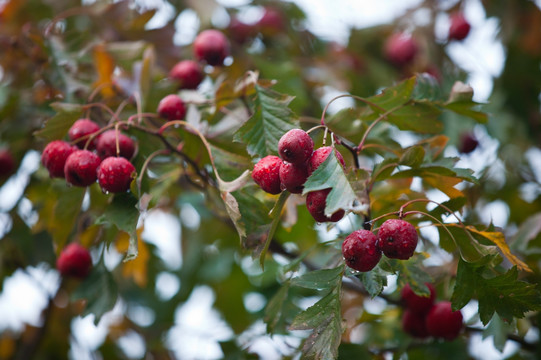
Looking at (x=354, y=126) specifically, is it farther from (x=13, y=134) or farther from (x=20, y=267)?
(x=20, y=267)

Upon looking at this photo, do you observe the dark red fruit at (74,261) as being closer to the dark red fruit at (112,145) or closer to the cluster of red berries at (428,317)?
the dark red fruit at (112,145)

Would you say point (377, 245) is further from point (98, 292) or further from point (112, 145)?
point (98, 292)

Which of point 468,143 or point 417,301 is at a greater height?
point 417,301

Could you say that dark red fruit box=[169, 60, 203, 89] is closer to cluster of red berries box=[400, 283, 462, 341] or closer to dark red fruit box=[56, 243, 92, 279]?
dark red fruit box=[56, 243, 92, 279]

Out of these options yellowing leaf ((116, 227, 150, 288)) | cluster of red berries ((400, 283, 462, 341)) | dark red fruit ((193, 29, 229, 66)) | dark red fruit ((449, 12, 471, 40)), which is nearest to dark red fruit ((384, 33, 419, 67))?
dark red fruit ((449, 12, 471, 40))

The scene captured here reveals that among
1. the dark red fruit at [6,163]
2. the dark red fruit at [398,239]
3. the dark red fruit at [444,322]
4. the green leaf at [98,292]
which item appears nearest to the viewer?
the dark red fruit at [398,239]

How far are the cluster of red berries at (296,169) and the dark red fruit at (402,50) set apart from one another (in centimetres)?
258

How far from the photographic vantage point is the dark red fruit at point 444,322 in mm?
2104

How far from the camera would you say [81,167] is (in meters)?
1.71

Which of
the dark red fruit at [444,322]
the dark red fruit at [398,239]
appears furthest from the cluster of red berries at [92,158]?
the dark red fruit at [444,322]

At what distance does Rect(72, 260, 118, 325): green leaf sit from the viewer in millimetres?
2219

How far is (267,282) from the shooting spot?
2.99 m

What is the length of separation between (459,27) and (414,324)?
2359mm

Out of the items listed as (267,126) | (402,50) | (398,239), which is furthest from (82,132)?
(402,50)
